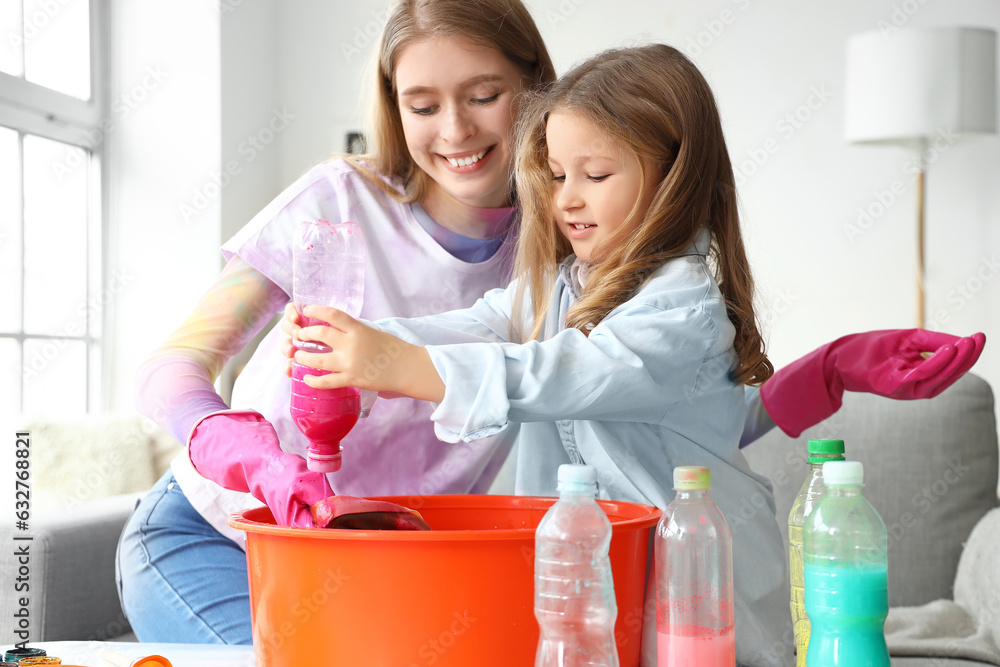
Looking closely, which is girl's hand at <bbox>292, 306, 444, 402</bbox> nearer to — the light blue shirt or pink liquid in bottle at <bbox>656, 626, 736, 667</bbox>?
the light blue shirt

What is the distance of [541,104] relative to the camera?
1.13 metres

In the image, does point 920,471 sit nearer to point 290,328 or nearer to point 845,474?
→ point 845,474

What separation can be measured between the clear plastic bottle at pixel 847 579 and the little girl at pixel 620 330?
0.15 meters

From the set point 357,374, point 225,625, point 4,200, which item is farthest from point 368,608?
point 4,200

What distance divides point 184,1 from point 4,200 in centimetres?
98

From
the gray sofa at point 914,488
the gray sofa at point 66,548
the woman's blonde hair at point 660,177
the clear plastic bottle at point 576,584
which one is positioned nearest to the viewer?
the clear plastic bottle at point 576,584

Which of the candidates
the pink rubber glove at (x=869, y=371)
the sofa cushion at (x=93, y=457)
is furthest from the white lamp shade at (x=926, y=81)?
the sofa cushion at (x=93, y=457)

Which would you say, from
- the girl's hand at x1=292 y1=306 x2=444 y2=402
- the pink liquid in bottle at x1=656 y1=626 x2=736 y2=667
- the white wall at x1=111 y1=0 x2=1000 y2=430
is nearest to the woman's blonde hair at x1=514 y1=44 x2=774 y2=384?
the girl's hand at x1=292 y1=306 x2=444 y2=402

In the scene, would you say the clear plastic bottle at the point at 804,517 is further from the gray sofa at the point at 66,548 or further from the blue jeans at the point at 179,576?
the gray sofa at the point at 66,548

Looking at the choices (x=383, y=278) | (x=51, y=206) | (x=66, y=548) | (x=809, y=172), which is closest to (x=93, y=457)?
(x=66, y=548)

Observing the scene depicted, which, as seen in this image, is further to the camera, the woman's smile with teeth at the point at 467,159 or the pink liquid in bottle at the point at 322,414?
the woman's smile with teeth at the point at 467,159

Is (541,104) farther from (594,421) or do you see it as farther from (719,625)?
(719,625)

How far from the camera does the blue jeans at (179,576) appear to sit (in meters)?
1.13

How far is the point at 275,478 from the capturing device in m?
0.80
